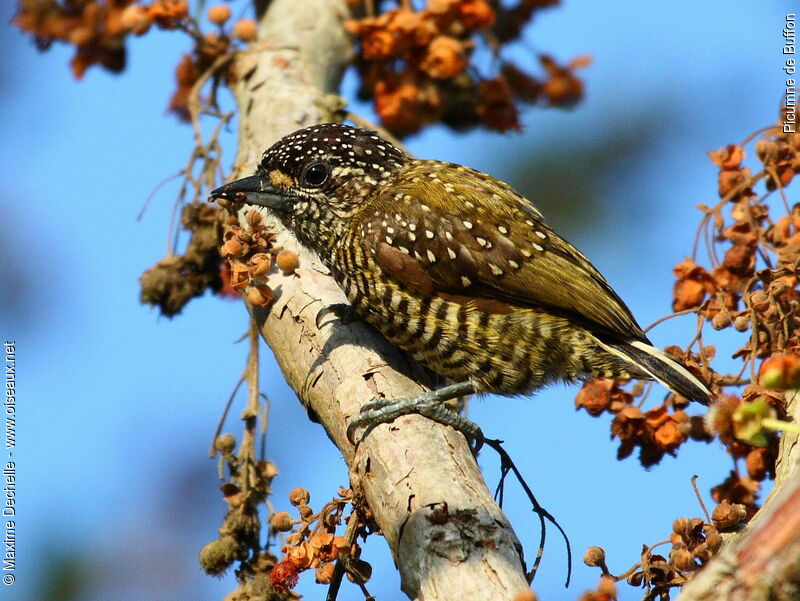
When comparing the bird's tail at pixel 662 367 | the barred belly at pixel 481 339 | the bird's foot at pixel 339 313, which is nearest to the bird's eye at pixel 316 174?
the barred belly at pixel 481 339

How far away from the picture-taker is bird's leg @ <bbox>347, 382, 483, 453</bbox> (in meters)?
3.10

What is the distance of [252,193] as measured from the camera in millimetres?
3969

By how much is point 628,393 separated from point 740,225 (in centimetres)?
73

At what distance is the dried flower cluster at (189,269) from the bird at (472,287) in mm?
249

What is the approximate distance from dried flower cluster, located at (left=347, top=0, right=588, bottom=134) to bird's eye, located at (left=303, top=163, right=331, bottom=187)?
74 centimetres

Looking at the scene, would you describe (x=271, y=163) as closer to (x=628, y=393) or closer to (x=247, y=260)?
(x=247, y=260)

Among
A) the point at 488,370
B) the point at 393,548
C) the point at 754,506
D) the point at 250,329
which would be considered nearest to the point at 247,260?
the point at 250,329

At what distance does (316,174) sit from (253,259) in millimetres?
790

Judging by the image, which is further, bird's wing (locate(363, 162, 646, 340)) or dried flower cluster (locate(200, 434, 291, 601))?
bird's wing (locate(363, 162, 646, 340))

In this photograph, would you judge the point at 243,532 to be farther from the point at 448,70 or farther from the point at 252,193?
the point at 448,70

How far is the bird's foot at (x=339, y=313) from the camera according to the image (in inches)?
142

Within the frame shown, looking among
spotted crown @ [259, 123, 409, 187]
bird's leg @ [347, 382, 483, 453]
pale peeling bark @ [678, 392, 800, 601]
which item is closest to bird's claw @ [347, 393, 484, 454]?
bird's leg @ [347, 382, 483, 453]

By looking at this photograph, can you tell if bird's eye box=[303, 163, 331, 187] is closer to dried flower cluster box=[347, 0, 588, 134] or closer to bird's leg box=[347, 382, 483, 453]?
dried flower cluster box=[347, 0, 588, 134]

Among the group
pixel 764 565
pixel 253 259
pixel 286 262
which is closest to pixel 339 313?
pixel 286 262
